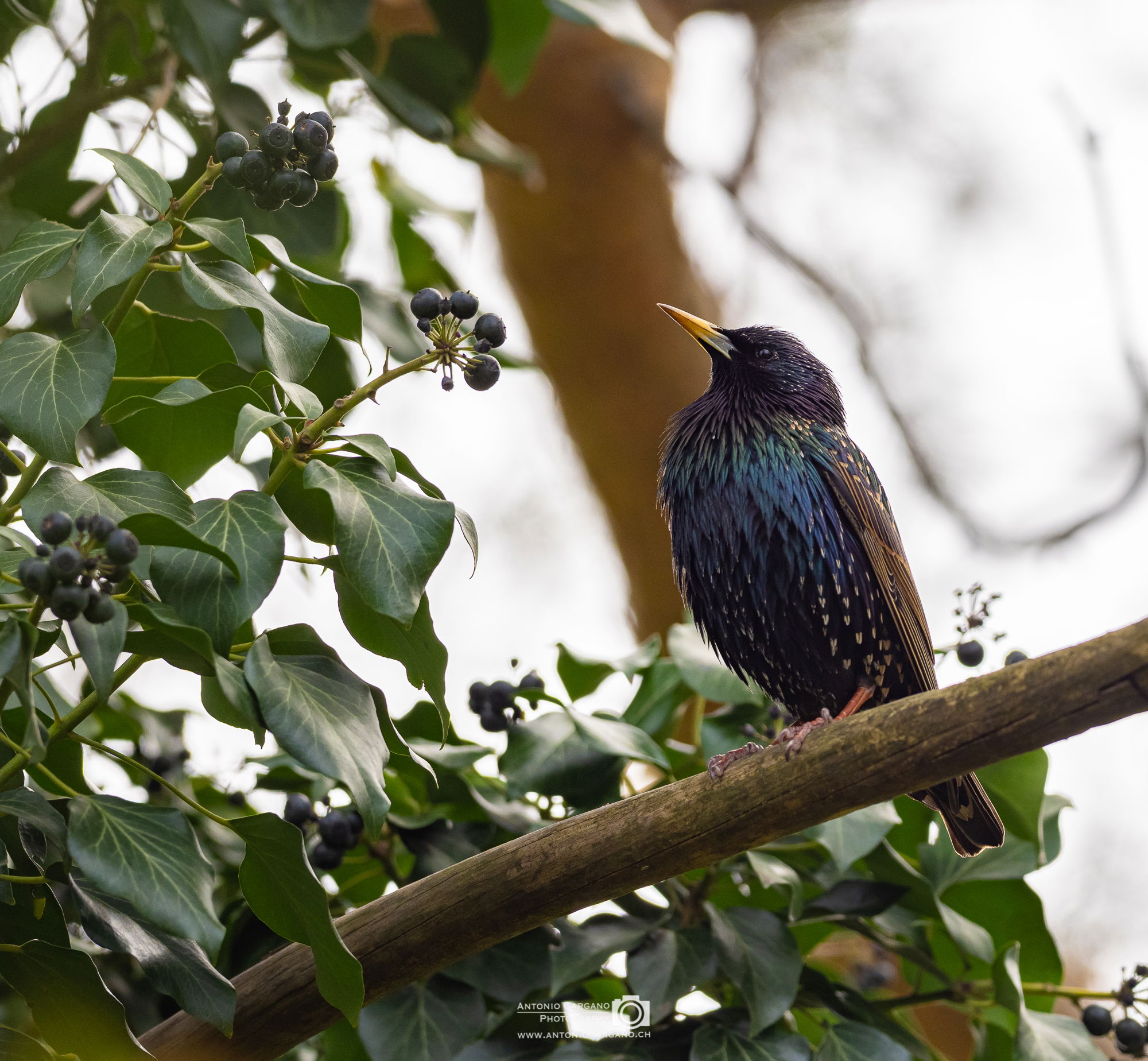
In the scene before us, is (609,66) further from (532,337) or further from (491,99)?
(532,337)

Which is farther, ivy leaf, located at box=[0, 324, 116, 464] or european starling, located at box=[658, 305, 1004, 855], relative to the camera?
european starling, located at box=[658, 305, 1004, 855]

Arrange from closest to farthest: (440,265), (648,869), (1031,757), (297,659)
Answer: (297,659) → (648,869) → (1031,757) → (440,265)

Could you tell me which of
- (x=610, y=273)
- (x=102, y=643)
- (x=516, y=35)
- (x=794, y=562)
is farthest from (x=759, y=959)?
(x=610, y=273)

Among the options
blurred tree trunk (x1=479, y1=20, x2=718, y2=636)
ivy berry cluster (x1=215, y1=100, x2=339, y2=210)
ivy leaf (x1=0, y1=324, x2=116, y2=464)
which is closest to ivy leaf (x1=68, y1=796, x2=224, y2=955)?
ivy leaf (x1=0, y1=324, x2=116, y2=464)

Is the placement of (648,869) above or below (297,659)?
below

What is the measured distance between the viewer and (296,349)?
1.28 m

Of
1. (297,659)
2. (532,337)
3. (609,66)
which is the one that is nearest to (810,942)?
(297,659)

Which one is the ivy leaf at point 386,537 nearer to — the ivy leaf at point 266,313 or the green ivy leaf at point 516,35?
the ivy leaf at point 266,313

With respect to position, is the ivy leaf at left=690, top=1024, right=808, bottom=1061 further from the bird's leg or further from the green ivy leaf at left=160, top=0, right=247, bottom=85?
the green ivy leaf at left=160, top=0, right=247, bottom=85

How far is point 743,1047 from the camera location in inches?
65.4

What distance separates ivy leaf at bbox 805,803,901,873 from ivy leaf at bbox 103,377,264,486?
100cm

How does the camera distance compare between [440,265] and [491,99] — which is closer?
[440,265]

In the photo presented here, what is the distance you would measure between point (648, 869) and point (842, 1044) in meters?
0.49

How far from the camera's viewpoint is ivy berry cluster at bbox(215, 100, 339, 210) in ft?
4.27
